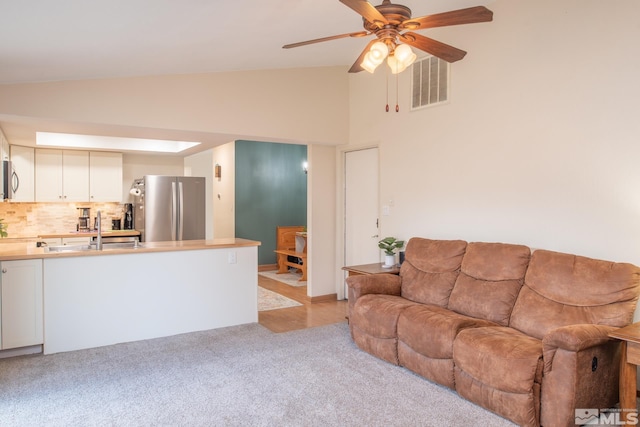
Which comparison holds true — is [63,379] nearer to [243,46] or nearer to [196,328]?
[196,328]

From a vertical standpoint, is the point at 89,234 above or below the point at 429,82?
below

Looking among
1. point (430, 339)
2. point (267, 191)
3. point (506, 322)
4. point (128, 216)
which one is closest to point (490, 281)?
point (506, 322)

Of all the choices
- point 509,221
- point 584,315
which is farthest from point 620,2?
point 584,315

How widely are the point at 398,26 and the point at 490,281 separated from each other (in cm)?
203

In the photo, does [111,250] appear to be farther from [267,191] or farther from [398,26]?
[267,191]

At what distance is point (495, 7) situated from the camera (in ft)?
12.2

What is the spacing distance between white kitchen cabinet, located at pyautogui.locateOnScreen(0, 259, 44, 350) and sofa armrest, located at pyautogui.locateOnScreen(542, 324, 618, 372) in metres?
3.86

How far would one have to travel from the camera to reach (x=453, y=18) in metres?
2.43

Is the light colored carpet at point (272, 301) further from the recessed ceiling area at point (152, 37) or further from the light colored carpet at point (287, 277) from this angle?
the recessed ceiling area at point (152, 37)

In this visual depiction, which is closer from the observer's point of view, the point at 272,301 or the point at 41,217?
the point at 272,301

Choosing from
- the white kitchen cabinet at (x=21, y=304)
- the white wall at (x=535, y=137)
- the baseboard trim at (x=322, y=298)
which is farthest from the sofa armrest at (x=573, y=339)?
the white kitchen cabinet at (x=21, y=304)

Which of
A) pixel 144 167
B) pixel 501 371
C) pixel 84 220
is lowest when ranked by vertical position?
pixel 501 371

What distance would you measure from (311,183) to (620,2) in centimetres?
358

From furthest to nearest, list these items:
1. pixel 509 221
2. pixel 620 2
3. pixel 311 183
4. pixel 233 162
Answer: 1. pixel 233 162
2. pixel 311 183
3. pixel 509 221
4. pixel 620 2
